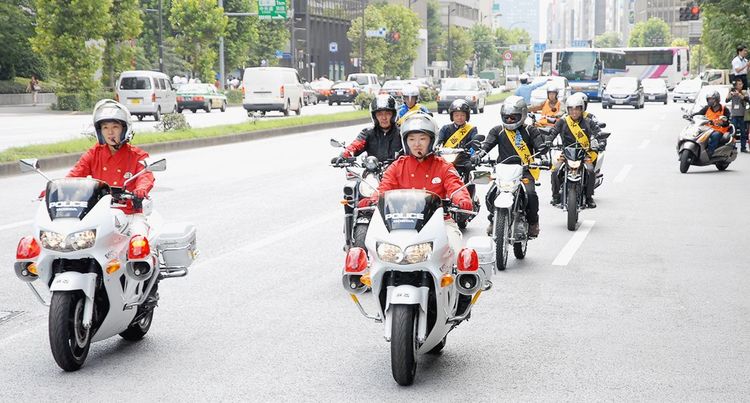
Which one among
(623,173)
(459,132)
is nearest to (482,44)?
(623,173)

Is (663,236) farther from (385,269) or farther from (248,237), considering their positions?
(385,269)

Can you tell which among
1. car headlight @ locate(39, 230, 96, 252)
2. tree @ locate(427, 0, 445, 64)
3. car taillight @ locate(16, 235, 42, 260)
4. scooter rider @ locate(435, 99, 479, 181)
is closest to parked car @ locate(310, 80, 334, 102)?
scooter rider @ locate(435, 99, 479, 181)

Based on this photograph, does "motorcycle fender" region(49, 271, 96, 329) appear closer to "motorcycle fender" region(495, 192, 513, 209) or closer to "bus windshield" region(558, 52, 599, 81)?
"motorcycle fender" region(495, 192, 513, 209)

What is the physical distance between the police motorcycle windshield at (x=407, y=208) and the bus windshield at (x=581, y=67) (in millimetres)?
61057

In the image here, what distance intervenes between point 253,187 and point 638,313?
10.3 m

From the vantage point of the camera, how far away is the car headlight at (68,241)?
20.3ft

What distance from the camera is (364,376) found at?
642 cm

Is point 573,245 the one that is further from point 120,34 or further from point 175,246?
point 120,34

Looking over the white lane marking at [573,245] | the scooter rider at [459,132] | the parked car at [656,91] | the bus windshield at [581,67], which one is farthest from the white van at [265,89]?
the scooter rider at [459,132]

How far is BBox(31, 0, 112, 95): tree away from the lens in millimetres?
48156

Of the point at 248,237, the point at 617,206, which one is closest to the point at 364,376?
the point at 248,237

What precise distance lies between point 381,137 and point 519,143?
186 centimetres

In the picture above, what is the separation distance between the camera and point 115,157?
23.9 feet

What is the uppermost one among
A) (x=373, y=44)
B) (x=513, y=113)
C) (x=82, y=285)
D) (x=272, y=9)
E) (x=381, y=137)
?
(x=272, y=9)
